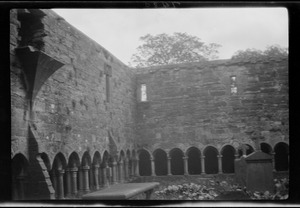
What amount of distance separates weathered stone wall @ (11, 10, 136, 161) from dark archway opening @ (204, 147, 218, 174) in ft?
15.0

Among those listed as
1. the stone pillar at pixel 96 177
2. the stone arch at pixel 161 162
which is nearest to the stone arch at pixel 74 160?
the stone pillar at pixel 96 177

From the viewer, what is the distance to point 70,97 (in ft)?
30.6

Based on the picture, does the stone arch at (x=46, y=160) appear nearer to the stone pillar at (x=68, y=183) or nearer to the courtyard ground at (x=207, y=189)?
the stone pillar at (x=68, y=183)

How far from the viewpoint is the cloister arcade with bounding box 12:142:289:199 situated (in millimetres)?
8297

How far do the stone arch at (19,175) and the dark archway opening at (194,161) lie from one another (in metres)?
10.6

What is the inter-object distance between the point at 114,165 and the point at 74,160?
9.82ft

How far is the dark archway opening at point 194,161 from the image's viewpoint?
1684cm

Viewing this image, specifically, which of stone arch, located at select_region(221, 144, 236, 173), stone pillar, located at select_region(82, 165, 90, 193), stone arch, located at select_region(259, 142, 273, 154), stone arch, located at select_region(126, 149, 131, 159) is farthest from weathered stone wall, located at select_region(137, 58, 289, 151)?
stone pillar, located at select_region(82, 165, 90, 193)

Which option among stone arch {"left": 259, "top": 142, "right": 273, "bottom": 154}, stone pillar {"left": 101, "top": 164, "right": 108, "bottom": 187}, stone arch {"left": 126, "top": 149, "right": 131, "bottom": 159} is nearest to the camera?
stone pillar {"left": 101, "top": 164, "right": 108, "bottom": 187}

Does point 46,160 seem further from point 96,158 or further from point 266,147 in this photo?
point 266,147

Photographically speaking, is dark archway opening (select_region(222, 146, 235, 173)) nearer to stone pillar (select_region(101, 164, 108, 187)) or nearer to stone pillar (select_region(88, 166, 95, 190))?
stone pillar (select_region(101, 164, 108, 187))
